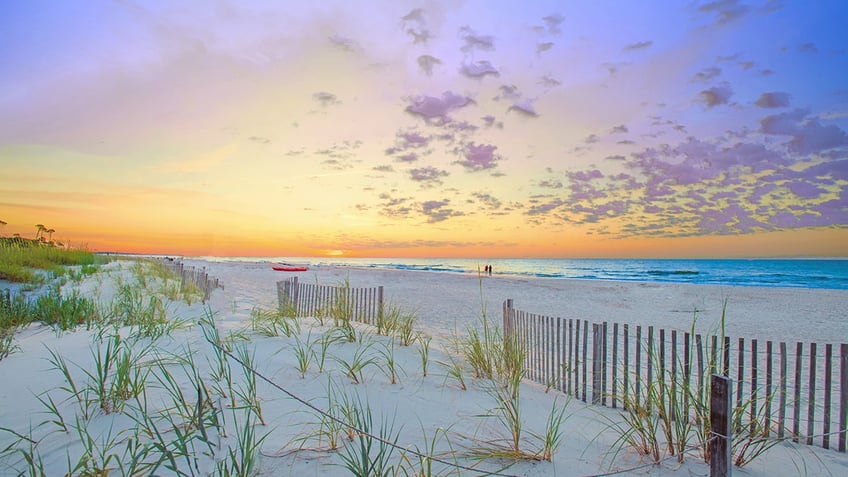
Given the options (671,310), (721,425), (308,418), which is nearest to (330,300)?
(308,418)

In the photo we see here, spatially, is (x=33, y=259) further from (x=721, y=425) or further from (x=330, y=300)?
(x=721, y=425)

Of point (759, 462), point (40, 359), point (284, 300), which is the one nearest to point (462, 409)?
point (759, 462)

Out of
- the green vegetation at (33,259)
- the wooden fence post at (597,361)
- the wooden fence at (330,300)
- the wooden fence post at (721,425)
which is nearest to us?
the wooden fence post at (721,425)

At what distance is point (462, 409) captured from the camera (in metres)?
4.61

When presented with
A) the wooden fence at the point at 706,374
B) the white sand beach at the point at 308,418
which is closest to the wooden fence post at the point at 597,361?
the wooden fence at the point at 706,374

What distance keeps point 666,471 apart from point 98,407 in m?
5.12

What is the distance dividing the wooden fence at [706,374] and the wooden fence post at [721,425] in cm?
79

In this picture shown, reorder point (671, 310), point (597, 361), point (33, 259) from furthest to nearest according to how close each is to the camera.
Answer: point (33, 259) < point (671, 310) < point (597, 361)

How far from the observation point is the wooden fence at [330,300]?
8.85 m

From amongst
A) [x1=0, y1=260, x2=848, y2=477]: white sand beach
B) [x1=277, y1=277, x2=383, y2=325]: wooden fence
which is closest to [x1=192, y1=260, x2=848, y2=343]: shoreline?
[x1=277, y1=277, x2=383, y2=325]: wooden fence

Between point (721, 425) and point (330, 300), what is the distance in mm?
8207

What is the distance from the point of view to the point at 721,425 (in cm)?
270

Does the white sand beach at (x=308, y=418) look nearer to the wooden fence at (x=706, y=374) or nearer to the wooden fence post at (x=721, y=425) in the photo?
the wooden fence at (x=706, y=374)

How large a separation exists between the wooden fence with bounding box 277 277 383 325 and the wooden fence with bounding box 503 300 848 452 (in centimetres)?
339
